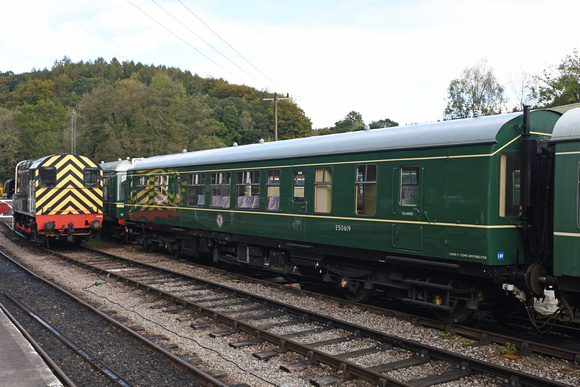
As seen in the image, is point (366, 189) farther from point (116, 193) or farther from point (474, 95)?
point (474, 95)

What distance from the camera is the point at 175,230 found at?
1642 centimetres

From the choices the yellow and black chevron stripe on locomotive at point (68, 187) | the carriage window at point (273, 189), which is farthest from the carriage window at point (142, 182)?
the carriage window at point (273, 189)

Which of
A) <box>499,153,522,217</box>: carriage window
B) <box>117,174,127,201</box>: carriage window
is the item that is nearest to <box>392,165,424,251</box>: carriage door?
<box>499,153,522,217</box>: carriage window

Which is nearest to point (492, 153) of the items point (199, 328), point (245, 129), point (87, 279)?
point (199, 328)

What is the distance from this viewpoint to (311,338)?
801cm

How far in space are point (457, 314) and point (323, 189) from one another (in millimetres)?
3777

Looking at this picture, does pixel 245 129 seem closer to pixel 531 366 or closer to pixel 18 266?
pixel 18 266

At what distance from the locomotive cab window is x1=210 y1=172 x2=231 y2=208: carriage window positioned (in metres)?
0.53

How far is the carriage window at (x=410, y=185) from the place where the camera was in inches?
339

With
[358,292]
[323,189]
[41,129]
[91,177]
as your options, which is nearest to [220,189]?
[323,189]

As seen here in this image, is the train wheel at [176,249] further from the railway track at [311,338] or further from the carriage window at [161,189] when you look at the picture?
the railway track at [311,338]

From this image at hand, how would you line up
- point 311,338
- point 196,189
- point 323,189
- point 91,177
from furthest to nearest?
point 91,177 < point 196,189 < point 323,189 < point 311,338

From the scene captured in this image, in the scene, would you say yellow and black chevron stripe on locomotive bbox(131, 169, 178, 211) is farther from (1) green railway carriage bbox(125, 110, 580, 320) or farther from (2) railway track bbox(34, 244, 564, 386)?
(2) railway track bbox(34, 244, 564, 386)

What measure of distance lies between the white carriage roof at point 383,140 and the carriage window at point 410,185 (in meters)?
0.42
